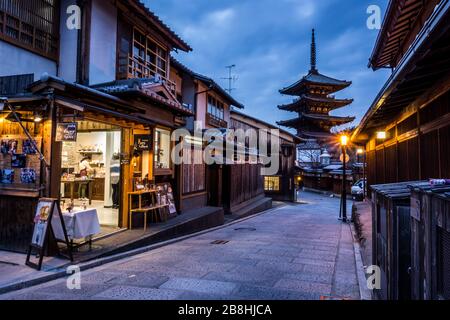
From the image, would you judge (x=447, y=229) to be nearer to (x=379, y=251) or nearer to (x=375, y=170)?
(x=379, y=251)

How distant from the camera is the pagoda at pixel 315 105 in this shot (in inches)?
1853

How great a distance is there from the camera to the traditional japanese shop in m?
7.95

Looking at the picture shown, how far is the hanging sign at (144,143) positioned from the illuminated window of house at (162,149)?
4.28 ft

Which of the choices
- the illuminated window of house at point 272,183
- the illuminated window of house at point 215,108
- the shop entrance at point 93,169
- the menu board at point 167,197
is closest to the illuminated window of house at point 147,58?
the shop entrance at point 93,169

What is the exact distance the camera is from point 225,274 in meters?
6.79

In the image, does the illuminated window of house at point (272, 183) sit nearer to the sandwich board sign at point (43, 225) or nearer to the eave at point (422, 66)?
the eave at point (422, 66)

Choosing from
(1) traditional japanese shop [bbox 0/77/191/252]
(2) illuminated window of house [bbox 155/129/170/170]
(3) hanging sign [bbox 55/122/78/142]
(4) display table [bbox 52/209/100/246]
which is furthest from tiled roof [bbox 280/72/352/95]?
(4) display table [bbox 52/209/100/246]

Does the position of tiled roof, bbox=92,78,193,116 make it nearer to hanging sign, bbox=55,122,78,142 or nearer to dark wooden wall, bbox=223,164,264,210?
hanging sign, bbox=55,122,78,142

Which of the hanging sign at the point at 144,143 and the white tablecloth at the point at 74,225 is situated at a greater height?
the hanging sign at the point at 144,143

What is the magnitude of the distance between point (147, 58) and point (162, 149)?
4.38 metres

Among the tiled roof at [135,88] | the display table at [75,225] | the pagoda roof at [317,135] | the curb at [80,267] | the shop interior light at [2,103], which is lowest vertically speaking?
the curb at [80,267]

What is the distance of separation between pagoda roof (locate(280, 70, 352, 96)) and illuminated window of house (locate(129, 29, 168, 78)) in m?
34.5

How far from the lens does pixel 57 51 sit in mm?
11344

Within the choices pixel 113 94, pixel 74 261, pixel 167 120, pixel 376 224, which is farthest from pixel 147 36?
pixel 376 224
